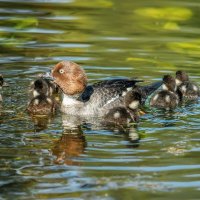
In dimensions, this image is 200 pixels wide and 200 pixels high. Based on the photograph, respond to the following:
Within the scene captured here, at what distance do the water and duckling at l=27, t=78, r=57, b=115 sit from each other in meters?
0.16

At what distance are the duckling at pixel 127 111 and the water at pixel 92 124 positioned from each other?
6.2 inches

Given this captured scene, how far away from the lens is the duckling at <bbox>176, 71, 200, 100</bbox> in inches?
418

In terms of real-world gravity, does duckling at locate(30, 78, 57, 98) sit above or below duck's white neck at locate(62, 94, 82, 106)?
above

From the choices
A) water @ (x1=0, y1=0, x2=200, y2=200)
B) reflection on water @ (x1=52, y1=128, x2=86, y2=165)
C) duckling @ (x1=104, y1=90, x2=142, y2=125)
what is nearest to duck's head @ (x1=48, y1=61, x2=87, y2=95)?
water @ (x1=0, y1=0, x2=200, y2=200)

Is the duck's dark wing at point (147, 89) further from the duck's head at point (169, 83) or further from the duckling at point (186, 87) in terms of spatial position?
the duckling at point (186, 87)

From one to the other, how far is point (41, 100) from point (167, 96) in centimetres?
161

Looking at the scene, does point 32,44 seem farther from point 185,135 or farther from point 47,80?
point 185,135

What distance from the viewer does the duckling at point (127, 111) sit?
931cm

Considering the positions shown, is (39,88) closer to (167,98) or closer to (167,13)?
(167,98)

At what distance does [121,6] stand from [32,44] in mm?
3045

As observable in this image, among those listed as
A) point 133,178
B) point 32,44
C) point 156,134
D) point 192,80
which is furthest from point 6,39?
point 133,178

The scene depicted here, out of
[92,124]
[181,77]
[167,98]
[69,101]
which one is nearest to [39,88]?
[69,101]

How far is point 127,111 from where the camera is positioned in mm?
9367

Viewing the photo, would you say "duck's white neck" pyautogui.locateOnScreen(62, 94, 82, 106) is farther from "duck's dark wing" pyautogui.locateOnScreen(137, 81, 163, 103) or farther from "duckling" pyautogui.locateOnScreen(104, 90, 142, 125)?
"duck's dark wing" pyautogui.locateOnScreen(137, 81, 163, 103)
